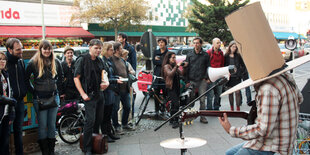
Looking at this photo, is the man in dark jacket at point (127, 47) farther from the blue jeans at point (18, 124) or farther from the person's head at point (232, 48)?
the blue jeans at point (18, 124)

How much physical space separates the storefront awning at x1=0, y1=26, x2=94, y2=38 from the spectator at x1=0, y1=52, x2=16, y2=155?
23.1 meters

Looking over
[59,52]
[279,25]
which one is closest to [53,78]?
[59,52]

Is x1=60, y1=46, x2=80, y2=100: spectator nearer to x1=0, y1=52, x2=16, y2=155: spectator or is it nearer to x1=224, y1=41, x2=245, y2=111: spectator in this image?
x1=0, y1=52, x2=16, y2=155: spectator

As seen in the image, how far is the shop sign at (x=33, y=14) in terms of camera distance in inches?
1044

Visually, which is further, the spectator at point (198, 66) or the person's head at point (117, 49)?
the spectator at point (198, 66)

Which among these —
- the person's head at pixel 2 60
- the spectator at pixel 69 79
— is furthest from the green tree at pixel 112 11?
the person's head at pixel 2 60

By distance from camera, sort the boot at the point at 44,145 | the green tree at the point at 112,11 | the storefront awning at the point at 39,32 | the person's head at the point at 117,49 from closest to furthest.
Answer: the boot at the point at 44,145
the person's head at the point at 117,49
the storefront awning at the point at 39,32
the green tree at the point at 112,11

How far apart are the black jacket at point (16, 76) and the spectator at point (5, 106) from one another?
119mm

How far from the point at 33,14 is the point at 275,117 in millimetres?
29330

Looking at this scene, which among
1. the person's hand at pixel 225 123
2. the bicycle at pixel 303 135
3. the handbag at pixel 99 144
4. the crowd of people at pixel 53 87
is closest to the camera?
the person's hand at pixel 225 123

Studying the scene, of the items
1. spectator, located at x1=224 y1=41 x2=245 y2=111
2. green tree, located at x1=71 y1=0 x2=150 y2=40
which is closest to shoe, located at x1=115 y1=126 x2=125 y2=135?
spectator, located at x1=224 y1=41 x2=245 y2=111

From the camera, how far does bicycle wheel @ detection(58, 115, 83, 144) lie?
5688 millimetres

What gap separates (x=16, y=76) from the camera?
15.0 ft

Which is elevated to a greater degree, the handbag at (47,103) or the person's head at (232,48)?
the person's head at (232,48)
